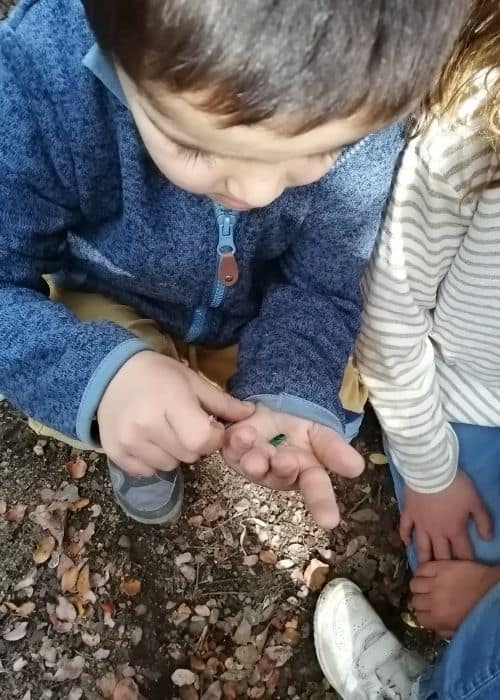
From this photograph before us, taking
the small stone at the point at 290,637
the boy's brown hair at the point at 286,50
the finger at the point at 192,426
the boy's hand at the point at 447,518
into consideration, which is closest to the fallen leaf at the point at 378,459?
the boy's hand at the point at 447,518

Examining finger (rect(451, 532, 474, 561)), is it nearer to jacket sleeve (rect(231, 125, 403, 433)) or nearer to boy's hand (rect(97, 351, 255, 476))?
jacket sleeve (rect(231, 125, 403, 433))

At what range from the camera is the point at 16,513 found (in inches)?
60.1

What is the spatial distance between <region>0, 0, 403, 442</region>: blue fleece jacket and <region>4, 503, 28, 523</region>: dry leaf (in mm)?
522

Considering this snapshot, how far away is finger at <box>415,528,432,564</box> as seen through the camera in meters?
1.48

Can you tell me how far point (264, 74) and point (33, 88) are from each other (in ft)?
1.31

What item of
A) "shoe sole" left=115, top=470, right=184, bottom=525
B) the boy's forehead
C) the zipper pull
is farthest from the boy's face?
"shoe sole" left=115, top=470, right=184, bottom=525

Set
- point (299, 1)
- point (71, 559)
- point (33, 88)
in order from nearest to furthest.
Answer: point (299, 1) < point (33, 88) < point (71, 559)

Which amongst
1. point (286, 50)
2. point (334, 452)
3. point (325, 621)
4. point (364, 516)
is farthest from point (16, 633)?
point (286, 50)

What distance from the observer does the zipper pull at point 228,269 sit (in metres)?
1.04

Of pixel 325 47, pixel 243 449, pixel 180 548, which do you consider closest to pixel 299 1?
pixel 325 47

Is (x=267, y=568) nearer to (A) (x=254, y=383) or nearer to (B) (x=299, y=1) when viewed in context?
(A) (x=254, y=383)

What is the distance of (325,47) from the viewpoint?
547 millimetres

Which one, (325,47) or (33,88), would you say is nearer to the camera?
(325,47)

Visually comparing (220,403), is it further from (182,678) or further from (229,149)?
(182,678)
